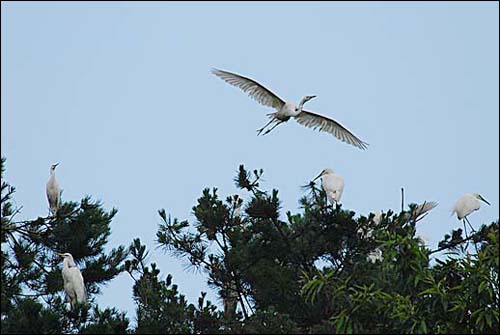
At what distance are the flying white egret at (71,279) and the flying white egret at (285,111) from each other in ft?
14.5

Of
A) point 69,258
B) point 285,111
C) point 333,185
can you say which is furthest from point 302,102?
point 69,258

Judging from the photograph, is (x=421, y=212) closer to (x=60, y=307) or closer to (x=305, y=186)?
(x=305, y=186)

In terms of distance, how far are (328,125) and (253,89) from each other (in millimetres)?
1389

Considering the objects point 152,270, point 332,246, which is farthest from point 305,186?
point 152,270

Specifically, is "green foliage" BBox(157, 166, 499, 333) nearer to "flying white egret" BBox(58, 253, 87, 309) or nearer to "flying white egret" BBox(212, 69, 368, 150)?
"flying white egret" BBox(58, 253, 87, 309)

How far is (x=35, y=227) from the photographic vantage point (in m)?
12.7

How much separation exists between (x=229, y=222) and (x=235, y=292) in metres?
0.73

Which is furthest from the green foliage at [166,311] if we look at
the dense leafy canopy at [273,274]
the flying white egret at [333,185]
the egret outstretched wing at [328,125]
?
the egret outstretched wing at [328,125]

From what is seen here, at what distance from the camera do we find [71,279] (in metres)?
12.7

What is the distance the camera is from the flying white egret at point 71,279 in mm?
12641

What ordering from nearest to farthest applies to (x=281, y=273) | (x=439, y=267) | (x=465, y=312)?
1. (x=465, y=312)
2. (x=439, y=267)
3. (x=281, y=273)

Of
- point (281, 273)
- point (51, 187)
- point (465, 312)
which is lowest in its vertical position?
point (465, 312)

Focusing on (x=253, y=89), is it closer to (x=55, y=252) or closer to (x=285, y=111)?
(x=285, y=111)

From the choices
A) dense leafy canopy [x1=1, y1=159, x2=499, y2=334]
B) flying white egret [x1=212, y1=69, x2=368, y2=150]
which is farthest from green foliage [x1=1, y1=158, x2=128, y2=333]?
flying white egret [x1=212, y1=69, x2=368, y2=150]
